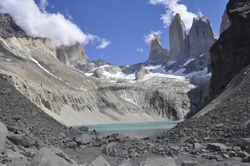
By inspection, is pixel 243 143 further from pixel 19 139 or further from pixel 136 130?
pixel 136 130

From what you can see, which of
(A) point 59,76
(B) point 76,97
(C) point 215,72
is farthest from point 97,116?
(C) point 215,72

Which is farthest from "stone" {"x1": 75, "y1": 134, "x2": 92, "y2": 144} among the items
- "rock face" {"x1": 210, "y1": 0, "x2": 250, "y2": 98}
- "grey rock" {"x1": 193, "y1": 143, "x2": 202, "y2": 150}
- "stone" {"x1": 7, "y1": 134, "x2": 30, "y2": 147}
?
"rock face" {"x1": 210, "y1": 0, "x2": 250, "y2": 98}

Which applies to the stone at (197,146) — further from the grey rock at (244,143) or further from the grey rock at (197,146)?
the grey rock at (244,143)

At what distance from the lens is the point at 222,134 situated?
21.2 meters

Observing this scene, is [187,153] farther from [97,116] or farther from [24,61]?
[24,61]

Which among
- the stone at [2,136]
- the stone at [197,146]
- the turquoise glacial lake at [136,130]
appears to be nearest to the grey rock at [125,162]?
the stone at [197,146]

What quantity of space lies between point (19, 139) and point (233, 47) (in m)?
60.8

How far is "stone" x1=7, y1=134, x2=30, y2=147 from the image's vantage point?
52.1 ft

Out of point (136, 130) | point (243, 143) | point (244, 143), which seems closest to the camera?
point (244, 143)

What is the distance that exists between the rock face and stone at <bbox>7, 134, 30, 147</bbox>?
47212 mm

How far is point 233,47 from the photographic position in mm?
69875

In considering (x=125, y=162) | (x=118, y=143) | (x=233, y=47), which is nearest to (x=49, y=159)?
(x=125, y=162)

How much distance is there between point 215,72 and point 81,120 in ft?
262

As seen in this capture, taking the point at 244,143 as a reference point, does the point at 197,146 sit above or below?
below
